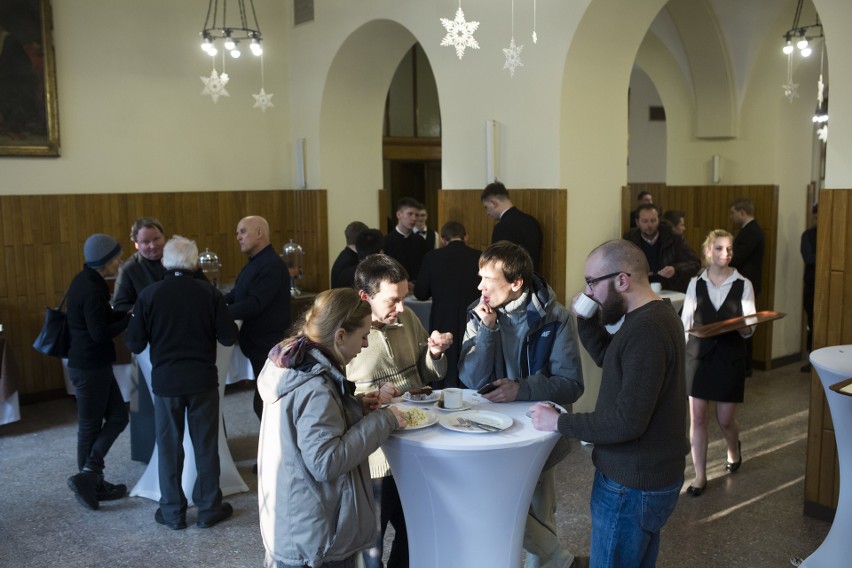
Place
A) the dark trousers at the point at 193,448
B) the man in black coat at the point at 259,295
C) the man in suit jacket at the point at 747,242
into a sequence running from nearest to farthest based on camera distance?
the dark trousers at the point at 193,448, the man in black coat at the point at 259,295, the man in suit jacket at the point at 747,242

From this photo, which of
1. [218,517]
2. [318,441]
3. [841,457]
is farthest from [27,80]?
[841,457]

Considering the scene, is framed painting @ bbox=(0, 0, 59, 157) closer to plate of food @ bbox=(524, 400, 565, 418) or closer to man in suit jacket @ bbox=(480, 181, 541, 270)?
man in suit jacket @ bbox=(480, 181, 541, 270)

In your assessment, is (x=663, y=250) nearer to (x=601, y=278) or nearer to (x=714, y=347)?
(x=714, y=347)

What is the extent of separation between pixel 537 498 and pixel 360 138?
5904mm

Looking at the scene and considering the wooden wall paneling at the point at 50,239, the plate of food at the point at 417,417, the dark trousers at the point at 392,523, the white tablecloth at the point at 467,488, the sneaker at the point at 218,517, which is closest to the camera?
the white tablecloth at the point at 467,488

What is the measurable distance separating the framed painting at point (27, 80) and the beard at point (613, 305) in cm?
602

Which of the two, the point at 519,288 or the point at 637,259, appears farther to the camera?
the point at 519,288

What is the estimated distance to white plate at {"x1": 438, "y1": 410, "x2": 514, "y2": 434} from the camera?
2848 millimetres

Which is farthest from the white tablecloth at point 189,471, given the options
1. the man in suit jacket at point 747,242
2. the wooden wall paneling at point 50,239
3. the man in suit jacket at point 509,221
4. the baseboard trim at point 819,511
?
the man in suit jacket at point 747,242

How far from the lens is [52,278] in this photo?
23.5ft

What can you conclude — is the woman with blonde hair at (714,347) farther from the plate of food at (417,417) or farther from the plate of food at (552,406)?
the plate of food at (417,417)

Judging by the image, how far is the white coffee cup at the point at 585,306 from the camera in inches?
112

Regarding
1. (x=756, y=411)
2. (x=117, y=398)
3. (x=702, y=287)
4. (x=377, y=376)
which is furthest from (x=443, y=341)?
(x=756, y=411)

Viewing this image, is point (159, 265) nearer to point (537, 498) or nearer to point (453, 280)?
point (453, 280)
